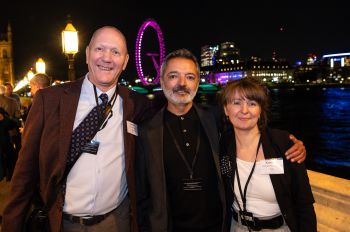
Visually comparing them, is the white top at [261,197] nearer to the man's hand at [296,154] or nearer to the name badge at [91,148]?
the man's hand at [296,154]

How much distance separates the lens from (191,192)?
2598mm

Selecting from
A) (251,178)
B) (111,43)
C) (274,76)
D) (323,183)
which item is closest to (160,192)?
(251,178)

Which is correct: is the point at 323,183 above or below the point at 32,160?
below

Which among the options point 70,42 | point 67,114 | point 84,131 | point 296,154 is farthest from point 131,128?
point 70,42

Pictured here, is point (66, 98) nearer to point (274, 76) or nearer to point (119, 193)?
point (119, 193)

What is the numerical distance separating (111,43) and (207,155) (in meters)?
1.18

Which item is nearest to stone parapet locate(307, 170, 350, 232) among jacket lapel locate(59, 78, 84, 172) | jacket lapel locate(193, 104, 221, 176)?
jacket lapel locate(193, 104, 221, 176)

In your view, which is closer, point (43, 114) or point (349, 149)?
point (43, 114)

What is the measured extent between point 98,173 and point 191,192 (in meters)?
0.76

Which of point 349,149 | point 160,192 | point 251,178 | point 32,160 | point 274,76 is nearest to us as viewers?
point 32,160

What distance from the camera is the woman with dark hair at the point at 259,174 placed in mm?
2348

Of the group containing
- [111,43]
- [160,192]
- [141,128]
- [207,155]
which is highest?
[111,43]

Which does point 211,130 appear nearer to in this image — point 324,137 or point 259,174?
point 259,174

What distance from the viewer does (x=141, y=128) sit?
2.70m
